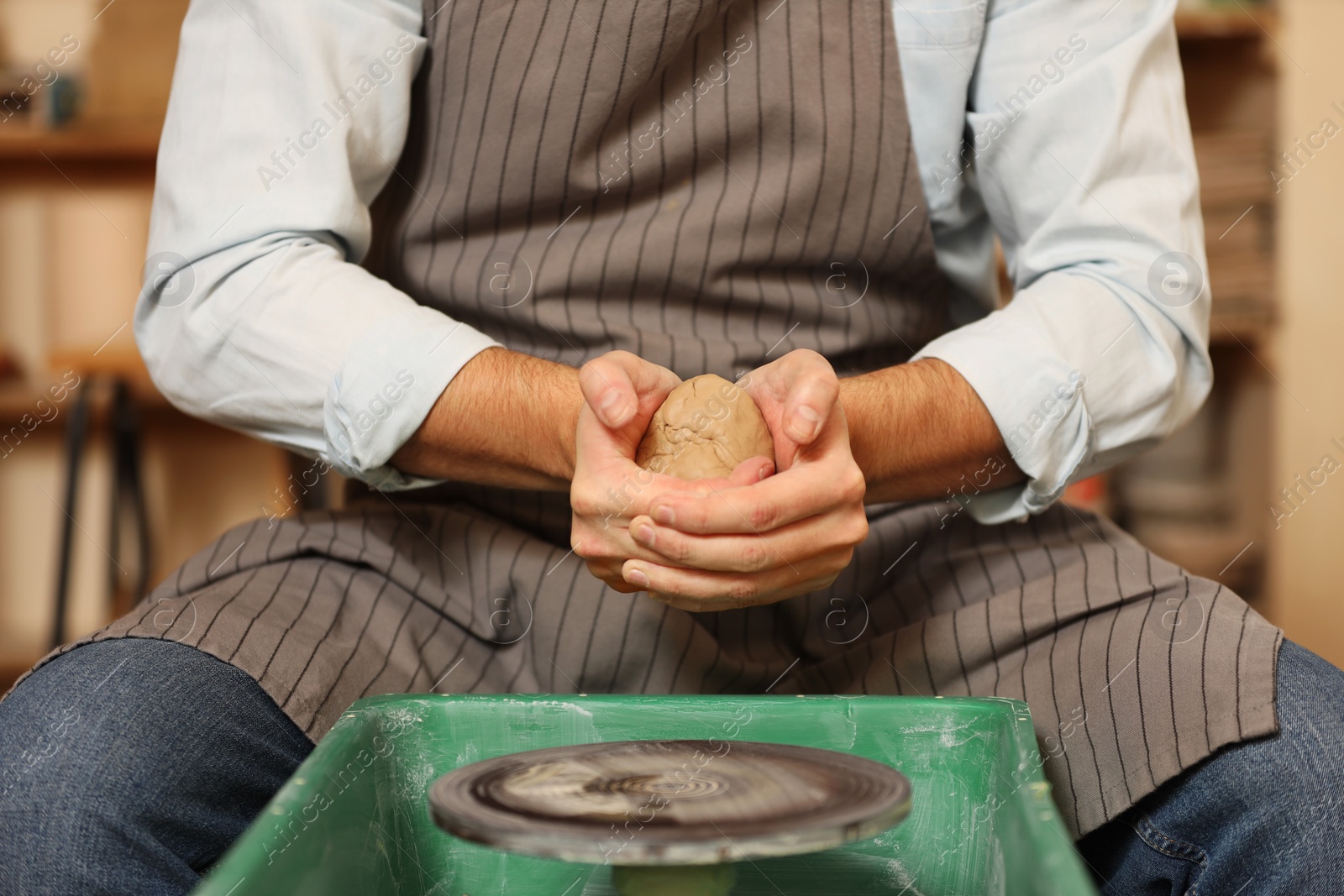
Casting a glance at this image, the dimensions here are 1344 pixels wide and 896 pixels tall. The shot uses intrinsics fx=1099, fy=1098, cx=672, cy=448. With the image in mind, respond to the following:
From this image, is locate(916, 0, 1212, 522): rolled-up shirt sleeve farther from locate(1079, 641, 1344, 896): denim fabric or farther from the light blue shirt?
locate(1079, 641, 1344, 896): denim fabric

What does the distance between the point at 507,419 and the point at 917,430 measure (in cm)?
30

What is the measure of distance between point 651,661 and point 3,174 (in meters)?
2.18

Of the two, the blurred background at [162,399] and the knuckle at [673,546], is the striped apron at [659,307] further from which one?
the blurred background at [162,399]

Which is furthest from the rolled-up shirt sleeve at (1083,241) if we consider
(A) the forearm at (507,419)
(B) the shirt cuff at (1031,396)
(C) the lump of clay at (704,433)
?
(A) the forearm at (507,419)

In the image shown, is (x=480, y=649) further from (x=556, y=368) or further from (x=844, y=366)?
(x=844, y=366)

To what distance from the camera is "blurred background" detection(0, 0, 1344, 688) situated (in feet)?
6.75

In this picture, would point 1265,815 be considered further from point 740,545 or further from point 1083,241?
point 1083,241

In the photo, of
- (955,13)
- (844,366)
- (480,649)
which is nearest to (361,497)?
(480,649)

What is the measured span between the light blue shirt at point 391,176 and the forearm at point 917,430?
2cm

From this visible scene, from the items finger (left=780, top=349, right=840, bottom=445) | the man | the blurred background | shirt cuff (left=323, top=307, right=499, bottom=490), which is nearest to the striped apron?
the man

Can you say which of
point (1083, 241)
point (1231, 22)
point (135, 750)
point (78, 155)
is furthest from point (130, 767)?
point (1231, 22)

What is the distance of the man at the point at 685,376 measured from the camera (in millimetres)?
656

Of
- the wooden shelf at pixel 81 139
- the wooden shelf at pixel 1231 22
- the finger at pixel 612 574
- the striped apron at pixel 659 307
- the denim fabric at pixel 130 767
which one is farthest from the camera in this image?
the wooden shelf at pixel 81 139

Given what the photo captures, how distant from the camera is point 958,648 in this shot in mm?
784
